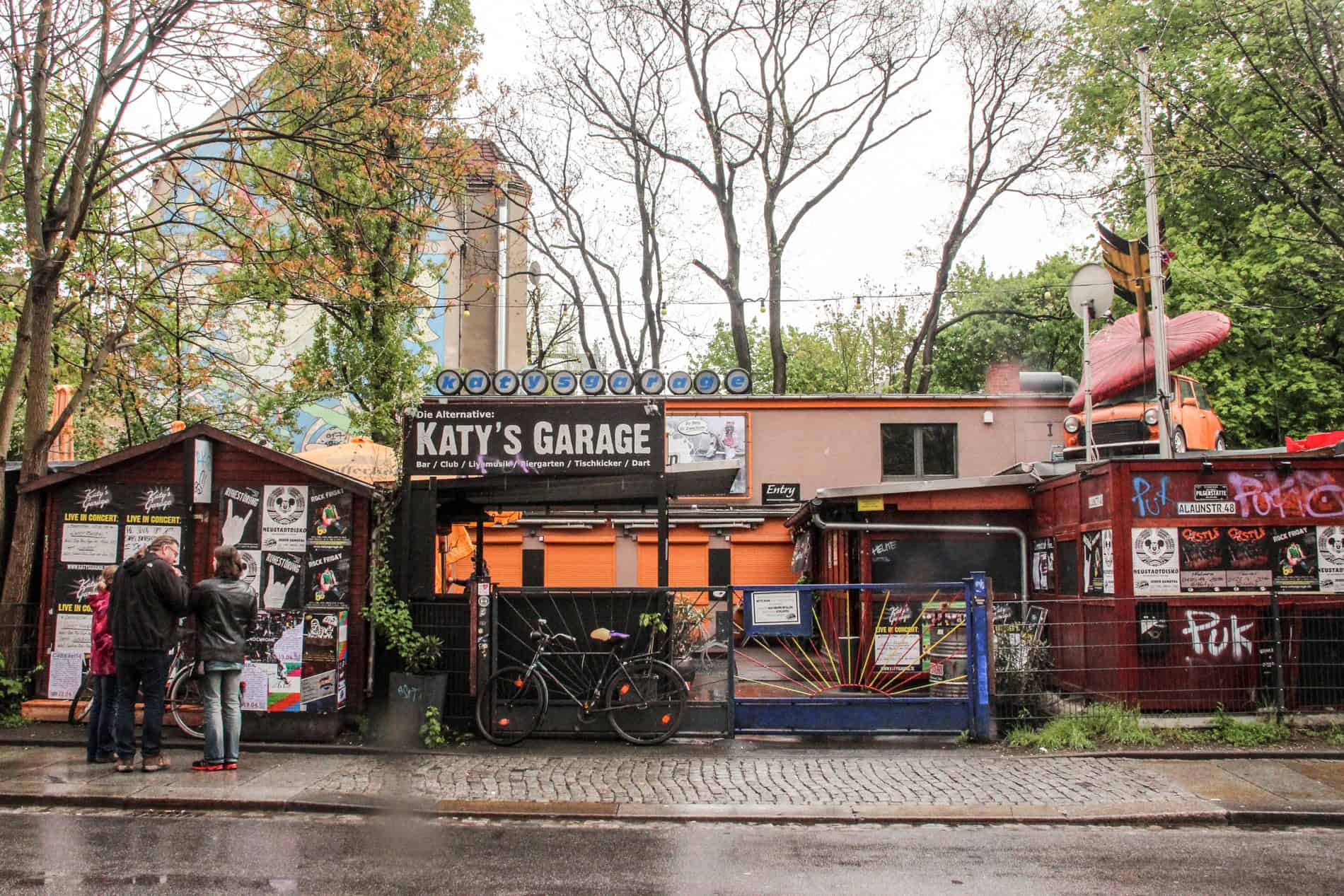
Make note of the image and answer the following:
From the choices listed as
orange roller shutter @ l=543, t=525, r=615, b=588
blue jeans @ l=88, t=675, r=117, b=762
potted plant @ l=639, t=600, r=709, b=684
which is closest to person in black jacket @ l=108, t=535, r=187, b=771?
blue jeans @ l=88, t=675, r=117, b=762

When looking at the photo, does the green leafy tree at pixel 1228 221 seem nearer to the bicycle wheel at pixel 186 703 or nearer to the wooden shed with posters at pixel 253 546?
the wooden shed with posters at pixel 253 546

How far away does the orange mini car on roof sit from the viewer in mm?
16844

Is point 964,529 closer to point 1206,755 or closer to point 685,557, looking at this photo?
point 1206,755

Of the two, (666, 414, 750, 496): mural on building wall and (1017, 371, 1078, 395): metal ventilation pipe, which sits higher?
(1017, 371, 1078, 395): metal ventilation pipe

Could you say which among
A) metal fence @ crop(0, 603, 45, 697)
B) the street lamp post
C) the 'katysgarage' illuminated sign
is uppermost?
the street lamp post

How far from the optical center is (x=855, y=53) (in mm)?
30109

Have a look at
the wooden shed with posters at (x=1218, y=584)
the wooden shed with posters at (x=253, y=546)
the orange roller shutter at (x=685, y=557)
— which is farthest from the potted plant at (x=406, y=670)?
the orange roller shutter at (x=685, y=557)

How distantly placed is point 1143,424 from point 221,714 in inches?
556

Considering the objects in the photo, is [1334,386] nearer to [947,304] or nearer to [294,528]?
[947,304]

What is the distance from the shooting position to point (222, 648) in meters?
9.04

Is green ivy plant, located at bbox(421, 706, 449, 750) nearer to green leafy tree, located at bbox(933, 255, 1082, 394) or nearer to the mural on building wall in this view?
the mural on building wall

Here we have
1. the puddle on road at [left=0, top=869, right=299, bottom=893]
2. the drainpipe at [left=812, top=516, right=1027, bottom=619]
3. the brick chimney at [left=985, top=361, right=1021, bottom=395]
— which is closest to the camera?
the puddle on road at [left=0, top=869, right=299, bottom=893]

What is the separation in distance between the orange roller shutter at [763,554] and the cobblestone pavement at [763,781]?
46.2 feet

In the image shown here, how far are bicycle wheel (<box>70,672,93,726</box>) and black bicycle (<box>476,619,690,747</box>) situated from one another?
4.01 metres
